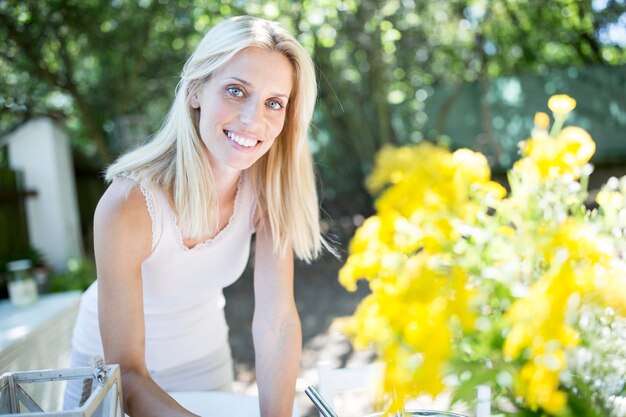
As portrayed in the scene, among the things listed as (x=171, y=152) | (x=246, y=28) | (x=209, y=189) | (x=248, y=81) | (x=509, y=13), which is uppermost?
(x=509, y=13)

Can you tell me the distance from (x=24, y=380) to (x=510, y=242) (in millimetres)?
948

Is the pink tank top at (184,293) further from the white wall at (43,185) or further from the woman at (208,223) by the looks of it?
the white wall at (43,185)

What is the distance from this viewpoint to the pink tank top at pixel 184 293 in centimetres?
172

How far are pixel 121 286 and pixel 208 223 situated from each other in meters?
0.35

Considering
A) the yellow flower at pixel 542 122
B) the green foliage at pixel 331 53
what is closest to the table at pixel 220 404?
the yellow flower at pixel 542 122

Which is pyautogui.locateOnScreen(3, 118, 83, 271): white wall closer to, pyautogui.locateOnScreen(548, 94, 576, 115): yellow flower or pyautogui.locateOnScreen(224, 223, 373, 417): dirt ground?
pyautogui.locateOnScreen(224, 223, 373, 417): dirt ground

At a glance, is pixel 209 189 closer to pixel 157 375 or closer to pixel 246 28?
pixel 246 28

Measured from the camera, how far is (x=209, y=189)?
5.60ft

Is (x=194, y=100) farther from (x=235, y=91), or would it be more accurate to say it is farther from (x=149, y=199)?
(x=149, y=199)

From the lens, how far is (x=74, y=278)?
17.4 feet

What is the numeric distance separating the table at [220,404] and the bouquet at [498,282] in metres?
0.75

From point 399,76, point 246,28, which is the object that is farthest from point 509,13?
point 246,28

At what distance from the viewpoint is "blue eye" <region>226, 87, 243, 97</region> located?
1.60 m

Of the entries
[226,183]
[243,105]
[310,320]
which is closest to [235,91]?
[243,105]
